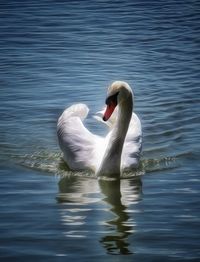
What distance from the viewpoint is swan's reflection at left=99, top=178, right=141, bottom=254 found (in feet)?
32.1

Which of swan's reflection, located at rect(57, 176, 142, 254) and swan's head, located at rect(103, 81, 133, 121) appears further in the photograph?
swan's head, located at rect(103, 81, 133, 121)

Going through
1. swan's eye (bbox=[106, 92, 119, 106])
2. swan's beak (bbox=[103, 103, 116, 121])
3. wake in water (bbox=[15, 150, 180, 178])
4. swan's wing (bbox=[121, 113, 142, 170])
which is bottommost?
wake in water (bbox=[15, 150, 180, 178])

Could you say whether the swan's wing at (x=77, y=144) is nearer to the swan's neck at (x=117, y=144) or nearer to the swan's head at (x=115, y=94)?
the swan's neck at (x=117, y=144)

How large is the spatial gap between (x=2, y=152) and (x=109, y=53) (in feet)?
22.8

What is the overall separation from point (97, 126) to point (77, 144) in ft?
7.53

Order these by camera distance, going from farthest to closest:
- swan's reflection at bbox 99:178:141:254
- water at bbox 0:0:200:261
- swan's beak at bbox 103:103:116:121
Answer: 1. swan's beak at bbox 103:103:116:121
2. water at bbox 0:0:200:261
3. swan's reflection at bbox 99:178:141:254

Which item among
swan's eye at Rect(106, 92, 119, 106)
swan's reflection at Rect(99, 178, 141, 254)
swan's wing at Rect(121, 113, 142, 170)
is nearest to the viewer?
swan's reflection at Rect(99, 178, 141, 254)

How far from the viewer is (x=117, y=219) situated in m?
10.8

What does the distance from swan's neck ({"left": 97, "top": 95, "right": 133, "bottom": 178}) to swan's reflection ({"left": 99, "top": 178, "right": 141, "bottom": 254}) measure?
0.56 ft

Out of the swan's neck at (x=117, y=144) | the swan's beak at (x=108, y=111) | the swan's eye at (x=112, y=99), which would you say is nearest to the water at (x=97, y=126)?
the swan's neck at (x=117, y=144)

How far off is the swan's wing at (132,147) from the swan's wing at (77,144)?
0.38 meters

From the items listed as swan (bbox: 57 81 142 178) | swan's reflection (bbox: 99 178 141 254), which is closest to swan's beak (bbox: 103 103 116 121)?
swan (bbox: 57 81 142 178)

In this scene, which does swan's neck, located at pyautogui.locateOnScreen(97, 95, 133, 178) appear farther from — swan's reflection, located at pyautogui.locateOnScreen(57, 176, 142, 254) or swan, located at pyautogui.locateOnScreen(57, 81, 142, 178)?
swan's reflection, located at pyautogui.locateOnScreen(57, 176, 142, 254)

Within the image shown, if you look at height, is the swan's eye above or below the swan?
above
